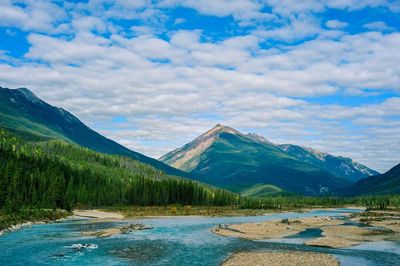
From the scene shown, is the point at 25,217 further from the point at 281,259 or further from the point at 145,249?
the point at 281,259

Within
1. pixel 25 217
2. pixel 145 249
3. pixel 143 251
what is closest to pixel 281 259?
pixel 143 251

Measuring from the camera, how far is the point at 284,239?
291 ft

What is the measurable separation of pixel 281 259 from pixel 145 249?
24.9 m

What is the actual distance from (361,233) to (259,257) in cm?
5061

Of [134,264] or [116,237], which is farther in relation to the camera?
[116,237]

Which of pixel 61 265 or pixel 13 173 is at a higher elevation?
pixel 13 173

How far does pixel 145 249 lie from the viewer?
235 ft

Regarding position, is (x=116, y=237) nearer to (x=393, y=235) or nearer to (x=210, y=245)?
(x=210, y=245)

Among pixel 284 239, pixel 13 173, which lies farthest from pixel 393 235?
pixel 13 173

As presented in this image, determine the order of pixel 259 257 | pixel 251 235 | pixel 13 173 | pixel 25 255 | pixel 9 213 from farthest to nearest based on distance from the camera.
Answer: pixel 13 173 → pixel 9 213 → pixel 251 235 → pixel 25 255 → pixel 259 257

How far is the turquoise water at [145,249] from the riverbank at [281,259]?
8.28ft

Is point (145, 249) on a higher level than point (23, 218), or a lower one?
lower

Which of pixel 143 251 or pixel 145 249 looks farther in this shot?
pixel 145 249

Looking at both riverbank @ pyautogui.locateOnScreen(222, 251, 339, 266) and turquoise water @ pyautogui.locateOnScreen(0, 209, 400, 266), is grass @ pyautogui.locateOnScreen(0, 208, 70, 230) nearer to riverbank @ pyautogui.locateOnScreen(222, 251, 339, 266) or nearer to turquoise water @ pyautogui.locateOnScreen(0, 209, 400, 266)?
turquoise water @ pyautogui.locateOnScreen(0, 209, 400, 266)
